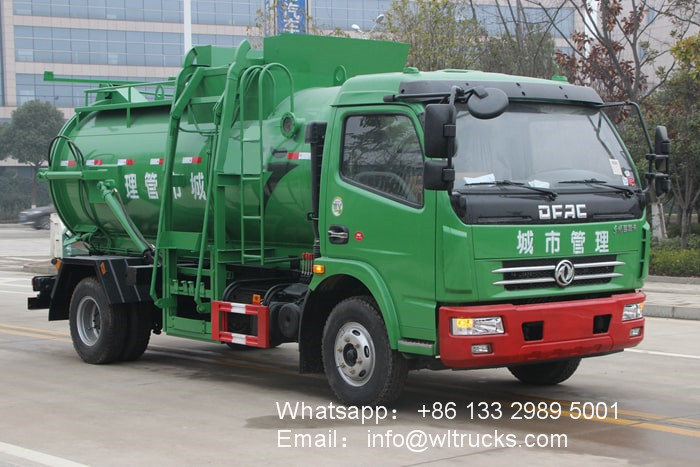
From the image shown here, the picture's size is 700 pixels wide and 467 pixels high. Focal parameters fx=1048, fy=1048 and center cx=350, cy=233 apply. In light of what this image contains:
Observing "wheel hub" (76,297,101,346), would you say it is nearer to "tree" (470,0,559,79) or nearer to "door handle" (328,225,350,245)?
"door handle" (328,225,350,245)

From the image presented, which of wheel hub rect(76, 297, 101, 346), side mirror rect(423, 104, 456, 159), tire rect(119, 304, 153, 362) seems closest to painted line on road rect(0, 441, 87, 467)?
side mirror rect(423, 104, 456, 159)

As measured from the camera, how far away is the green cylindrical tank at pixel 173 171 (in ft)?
32.0

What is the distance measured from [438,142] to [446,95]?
24.6 inches

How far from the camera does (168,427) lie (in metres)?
8.10

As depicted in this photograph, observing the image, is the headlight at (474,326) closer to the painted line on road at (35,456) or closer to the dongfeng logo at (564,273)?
the dongfeng logo at (564,273)

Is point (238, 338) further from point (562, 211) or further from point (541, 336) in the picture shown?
point (562, 211)

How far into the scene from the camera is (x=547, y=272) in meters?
8.13

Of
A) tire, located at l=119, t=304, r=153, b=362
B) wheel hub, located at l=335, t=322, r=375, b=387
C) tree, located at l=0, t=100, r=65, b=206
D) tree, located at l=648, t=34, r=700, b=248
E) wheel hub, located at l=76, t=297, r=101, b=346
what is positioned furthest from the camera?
tree, located at l=0, t=100, r=65, b=206

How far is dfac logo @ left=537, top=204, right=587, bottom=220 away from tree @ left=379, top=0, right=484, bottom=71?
19.2m

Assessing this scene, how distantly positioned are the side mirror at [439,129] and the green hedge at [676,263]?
1484cm

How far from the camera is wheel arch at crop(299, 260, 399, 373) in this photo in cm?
849

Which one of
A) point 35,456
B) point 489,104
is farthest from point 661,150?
point 35,456

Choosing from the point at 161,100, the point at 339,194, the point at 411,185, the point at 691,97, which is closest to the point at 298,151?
the point at 339,194

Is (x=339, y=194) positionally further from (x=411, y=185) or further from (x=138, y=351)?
(x=138, y=351)
